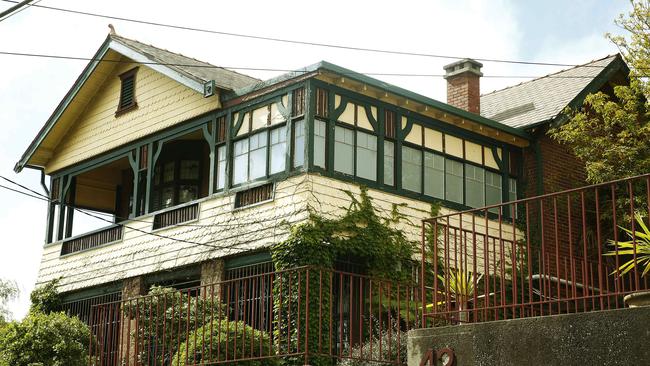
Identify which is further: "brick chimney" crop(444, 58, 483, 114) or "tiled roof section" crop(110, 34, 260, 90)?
"brick chimney" crop(444, 58, 483, 114)

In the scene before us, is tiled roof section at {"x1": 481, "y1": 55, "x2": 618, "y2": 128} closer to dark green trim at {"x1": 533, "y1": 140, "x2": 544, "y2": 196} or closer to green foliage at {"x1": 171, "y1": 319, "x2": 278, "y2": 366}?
dark green trim at {"x1": 533, "y1": 140, "x2": 544, "y2": 196}

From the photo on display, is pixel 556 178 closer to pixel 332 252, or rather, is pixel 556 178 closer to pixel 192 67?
pixel 332 252

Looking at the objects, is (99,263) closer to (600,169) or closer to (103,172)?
(103,172)

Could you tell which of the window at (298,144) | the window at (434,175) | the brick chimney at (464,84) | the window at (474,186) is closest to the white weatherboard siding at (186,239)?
the window at (298,144)

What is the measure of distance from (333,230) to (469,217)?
3.94m

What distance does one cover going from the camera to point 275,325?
61.7 ft

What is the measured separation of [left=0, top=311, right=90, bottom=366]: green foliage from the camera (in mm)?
17750

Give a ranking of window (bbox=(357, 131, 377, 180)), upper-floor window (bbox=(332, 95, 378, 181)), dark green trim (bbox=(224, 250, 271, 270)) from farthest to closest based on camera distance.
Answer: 1. window (bbox=(357, 131, 377, 180))
2. upper-floor window (bbox=(332, 95, 378, 181))
3. dark green trim (bbox=(224, 250, 271, 270))

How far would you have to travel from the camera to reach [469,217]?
21.7 m

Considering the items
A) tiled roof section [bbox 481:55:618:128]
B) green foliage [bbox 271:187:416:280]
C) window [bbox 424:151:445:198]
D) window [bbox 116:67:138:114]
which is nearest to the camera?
green foliage [bbox 271:187:416:280]

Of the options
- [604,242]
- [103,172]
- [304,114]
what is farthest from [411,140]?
[103,172]

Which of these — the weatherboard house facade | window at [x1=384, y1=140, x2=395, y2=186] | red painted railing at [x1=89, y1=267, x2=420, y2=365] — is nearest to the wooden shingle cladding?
the weatherboard house facade

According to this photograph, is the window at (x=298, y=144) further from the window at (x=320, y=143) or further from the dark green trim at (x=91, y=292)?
the dark green trim at (x=91, y=292)

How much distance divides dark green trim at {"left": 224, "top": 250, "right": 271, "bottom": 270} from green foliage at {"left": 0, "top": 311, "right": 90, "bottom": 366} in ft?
11.5
